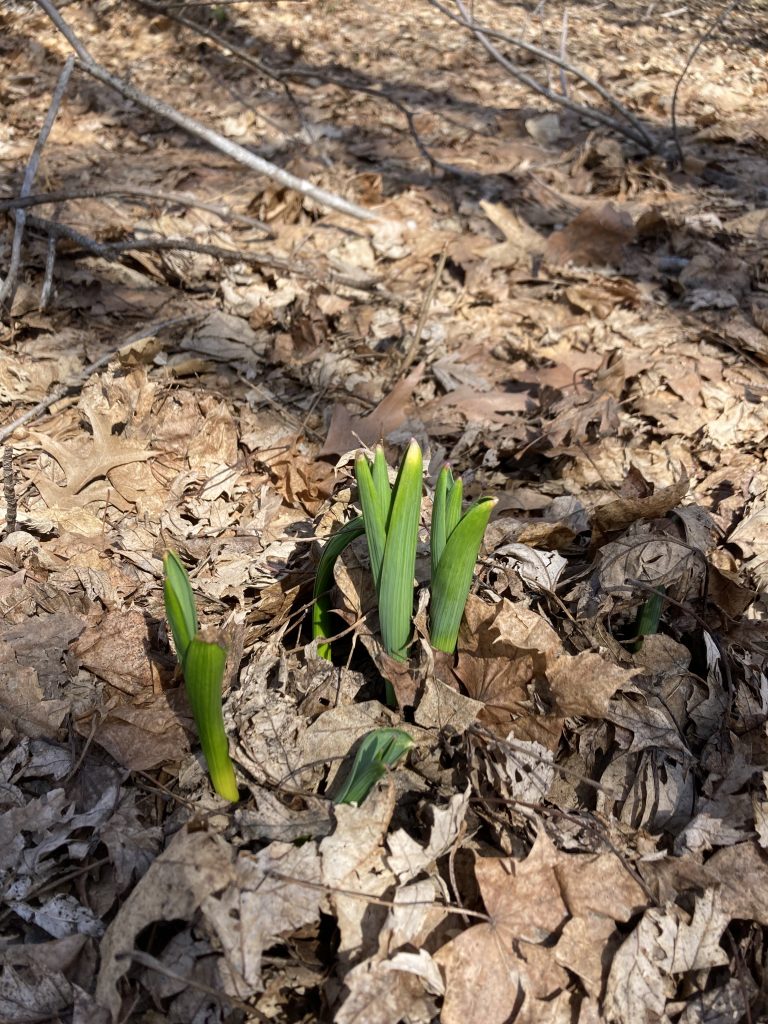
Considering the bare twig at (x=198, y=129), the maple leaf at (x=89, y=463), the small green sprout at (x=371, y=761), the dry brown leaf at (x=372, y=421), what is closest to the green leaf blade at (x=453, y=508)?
the small green sprout at (x=371, y=761)

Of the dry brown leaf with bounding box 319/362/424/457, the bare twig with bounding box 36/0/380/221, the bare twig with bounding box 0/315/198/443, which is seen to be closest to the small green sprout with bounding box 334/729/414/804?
the dry brown leaf with bounding box 319/362/424/457

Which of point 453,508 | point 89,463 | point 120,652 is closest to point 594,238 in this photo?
point 89,463

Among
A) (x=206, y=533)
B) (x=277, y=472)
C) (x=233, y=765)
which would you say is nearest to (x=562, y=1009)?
(x=233, y=765)

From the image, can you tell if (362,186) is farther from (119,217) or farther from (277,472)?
(277,472)

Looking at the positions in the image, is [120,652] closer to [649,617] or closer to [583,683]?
[583,683]

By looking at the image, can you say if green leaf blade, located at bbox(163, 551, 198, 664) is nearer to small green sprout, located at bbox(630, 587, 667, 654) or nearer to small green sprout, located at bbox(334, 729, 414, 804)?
small green sprout, located at bbox(334, 729, 414, 804)

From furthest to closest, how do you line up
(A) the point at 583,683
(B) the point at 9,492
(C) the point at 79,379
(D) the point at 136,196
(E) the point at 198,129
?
1. (D) the point at 136,196
2. (E) the point at 198,129
3. (C) the point at 79,379
4. (B) the point at 9,492
5. (A) the point at 583,683
